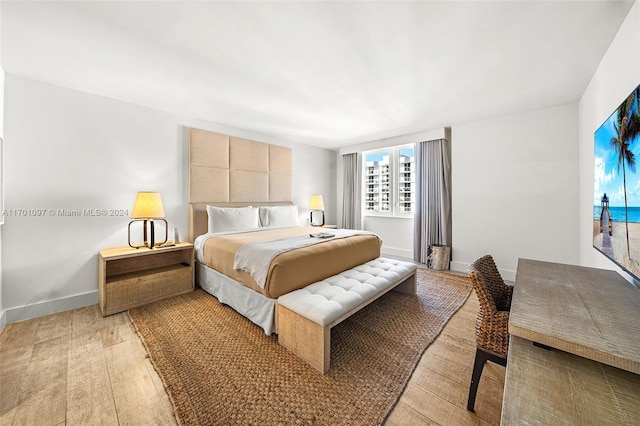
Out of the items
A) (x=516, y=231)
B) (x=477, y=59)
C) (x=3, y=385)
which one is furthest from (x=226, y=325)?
(x=516, y=231)

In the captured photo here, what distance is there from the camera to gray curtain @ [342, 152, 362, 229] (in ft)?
18.0

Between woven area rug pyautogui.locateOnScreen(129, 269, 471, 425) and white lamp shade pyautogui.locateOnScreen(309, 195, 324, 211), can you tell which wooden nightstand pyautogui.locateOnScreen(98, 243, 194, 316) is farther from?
white lamp shade pyautogui.locateOnScreen(309, 195, 324, 211)

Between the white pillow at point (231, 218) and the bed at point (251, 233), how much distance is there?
16 millimetres

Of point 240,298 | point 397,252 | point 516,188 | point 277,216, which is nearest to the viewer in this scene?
point 240,298

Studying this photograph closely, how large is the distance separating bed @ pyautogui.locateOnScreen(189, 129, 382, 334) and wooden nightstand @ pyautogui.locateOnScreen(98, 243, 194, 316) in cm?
23

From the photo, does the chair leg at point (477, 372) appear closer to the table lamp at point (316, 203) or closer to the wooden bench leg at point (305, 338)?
the wooden bench leg at point (305, 338)

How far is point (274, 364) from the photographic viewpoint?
1.73 m

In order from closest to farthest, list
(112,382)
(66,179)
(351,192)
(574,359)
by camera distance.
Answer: (574,359) < (112,382) < (66,179) < (351,192)

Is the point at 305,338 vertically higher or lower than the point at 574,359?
lower

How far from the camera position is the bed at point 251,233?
2.16 metres

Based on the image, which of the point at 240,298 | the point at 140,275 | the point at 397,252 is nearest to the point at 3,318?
the point at 140,275

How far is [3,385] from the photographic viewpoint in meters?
1.53

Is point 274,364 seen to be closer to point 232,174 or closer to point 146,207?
point 146,207

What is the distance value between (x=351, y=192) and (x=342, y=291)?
12.3ft
